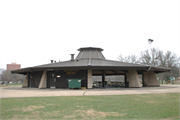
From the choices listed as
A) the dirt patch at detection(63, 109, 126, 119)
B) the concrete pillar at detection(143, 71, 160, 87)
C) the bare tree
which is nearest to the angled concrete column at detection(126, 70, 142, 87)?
the concrete pillar at detection(143, 71, 160, 87)

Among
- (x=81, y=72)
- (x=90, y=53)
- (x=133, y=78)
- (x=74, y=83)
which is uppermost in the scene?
(x=90, y=53)

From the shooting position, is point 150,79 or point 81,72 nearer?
point 81,72

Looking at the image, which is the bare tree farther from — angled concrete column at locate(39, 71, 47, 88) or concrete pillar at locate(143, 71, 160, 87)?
angled concrete column at locate(39, 71, 47, 88)

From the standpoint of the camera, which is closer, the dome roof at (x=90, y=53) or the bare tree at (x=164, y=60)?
the dome roof at (x=90, y=53)

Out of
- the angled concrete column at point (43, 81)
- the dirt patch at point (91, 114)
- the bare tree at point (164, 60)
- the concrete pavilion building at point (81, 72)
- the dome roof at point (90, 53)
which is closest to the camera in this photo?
the dirt patch at point (91, 114)

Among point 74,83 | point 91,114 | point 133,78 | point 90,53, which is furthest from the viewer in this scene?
point 90,53

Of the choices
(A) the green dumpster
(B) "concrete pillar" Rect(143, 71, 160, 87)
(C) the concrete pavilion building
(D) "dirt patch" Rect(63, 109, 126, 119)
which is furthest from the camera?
(B) "concrete pillar" Rect(143, 71, 160, 87)

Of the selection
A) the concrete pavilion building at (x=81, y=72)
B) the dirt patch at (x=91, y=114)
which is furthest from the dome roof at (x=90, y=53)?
the dirt patch at (x=91, y=114)

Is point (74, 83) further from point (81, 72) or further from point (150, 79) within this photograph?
point (150, 79)

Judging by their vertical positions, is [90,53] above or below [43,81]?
above

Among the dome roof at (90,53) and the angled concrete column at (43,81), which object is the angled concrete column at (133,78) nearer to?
the dome roof at (90,53)

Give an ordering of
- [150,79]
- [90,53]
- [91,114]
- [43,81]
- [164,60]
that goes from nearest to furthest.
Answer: [91,114], [43,81], [150,79], [90,53], [164,60]

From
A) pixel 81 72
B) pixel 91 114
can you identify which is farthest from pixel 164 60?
pixel 91 114

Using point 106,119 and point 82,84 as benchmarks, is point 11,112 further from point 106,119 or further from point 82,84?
point 82,84
